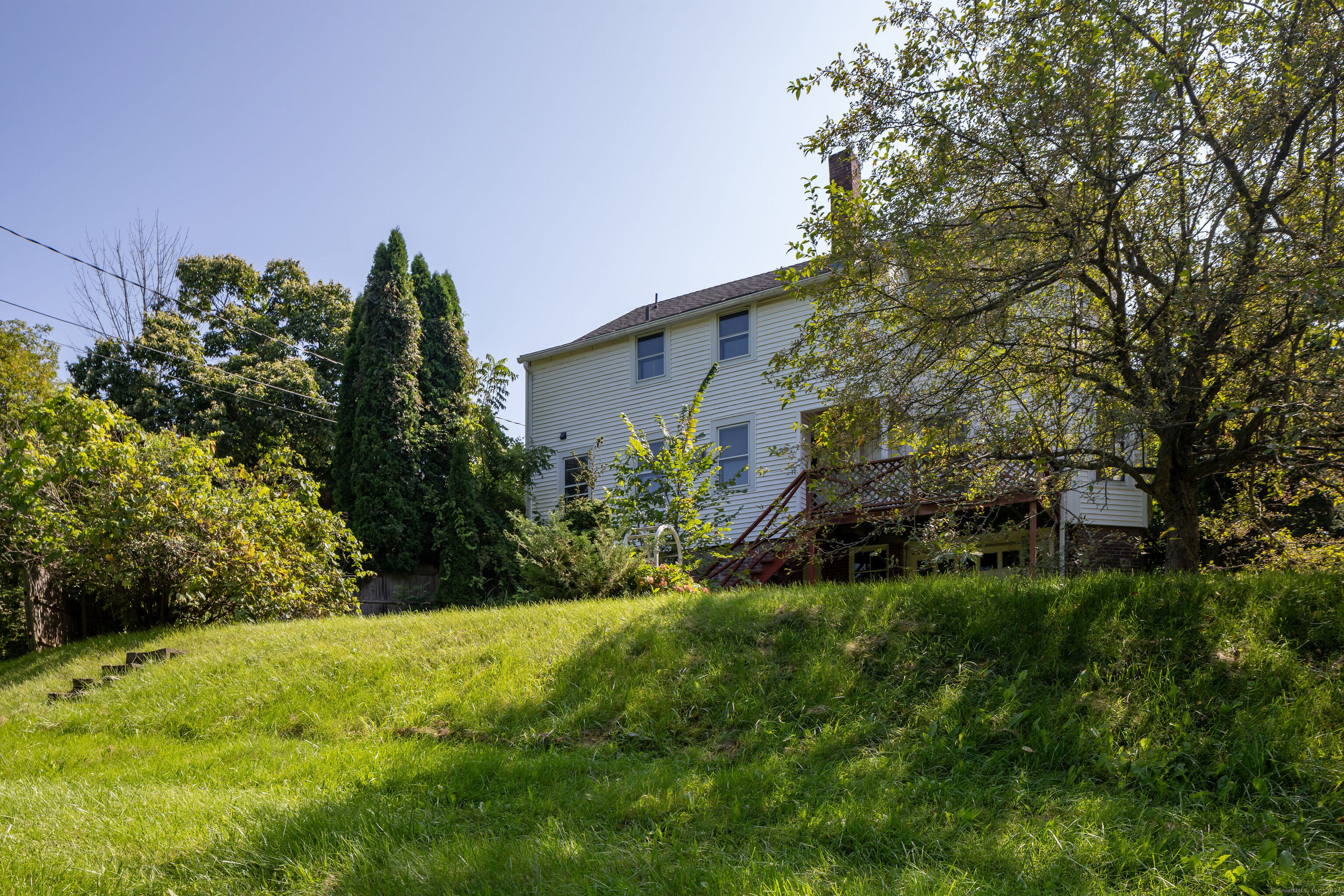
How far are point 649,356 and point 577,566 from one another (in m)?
10.2

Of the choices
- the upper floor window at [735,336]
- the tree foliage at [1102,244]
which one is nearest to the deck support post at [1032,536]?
the tree foliage at [1102,244]

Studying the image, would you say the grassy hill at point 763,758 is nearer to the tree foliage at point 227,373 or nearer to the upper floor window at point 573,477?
the upper floor window at point 573,477

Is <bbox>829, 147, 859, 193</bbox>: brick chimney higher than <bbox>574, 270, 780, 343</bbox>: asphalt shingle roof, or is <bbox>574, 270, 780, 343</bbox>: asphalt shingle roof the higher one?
<bbox>829, 147, 859, 193</bbox>: brick chimney

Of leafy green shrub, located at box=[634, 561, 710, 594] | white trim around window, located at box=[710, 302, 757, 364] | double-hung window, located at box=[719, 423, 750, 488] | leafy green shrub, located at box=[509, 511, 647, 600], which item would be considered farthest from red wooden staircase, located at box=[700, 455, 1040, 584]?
white trim around window, located at box=[710, 302, 757, 364]

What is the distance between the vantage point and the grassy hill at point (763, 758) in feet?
13.0

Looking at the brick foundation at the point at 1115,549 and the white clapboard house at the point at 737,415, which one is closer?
the brick foundation at the point at 1115,549

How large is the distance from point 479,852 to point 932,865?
7.25 feet

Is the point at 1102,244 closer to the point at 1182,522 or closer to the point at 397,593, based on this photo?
the point at 1182,522

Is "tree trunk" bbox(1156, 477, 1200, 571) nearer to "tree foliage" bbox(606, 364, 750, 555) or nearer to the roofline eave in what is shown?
"tree foliage" bbox(606, 364, 750, 555)

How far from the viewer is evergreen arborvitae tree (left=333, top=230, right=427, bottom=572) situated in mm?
21578

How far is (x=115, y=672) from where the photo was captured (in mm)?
10156

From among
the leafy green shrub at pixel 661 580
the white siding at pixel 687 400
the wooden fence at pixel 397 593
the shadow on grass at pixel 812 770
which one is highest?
the white siding at pixel 687 400

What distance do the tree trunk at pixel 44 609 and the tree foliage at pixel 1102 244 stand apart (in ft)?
46.1

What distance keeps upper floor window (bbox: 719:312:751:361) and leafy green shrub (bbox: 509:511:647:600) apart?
Result: 8136 mm
